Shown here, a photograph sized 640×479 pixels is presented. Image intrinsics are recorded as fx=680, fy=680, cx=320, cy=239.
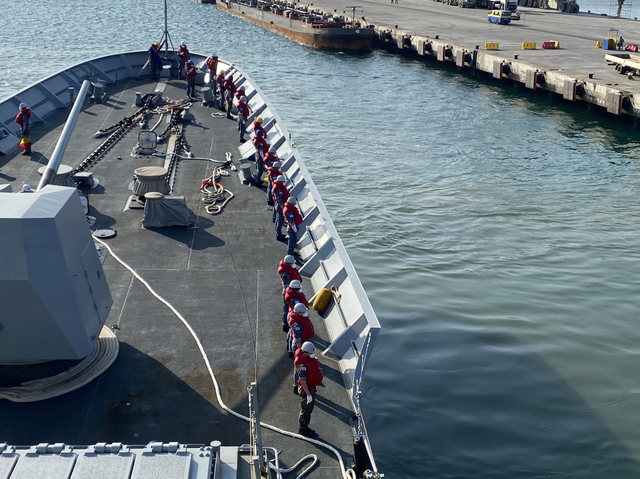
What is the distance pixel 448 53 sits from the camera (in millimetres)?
44500

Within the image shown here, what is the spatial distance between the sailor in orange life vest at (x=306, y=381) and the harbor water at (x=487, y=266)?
17.2 inches

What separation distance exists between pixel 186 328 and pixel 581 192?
18.0 meters

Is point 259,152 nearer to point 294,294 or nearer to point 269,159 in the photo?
point 269,159

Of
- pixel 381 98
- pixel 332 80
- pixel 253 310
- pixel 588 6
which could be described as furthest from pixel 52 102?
pixel 588 6

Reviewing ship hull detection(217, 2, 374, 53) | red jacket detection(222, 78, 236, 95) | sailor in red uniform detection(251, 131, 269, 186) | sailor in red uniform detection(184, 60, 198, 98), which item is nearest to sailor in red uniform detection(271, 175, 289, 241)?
sailor in red uniform detection(251, 131, 269, 186)

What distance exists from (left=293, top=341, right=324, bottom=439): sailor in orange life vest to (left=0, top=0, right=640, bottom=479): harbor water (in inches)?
17.2

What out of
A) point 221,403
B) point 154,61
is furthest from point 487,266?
point 154,61

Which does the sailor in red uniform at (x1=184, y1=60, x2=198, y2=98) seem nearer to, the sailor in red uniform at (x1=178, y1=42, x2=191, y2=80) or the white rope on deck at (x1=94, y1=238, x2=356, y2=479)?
the sailor in red uniform at (x1=178, y1=42, x2=191, y2=80)

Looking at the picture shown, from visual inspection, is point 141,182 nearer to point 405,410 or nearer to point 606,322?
point 405,410

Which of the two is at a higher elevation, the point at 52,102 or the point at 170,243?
the point at 52,102

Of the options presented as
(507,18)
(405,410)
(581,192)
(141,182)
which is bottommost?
(405,410)

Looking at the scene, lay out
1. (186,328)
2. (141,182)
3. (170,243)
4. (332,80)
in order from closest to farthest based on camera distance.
→ (186,328), (170,243), (141,182), (332,80)

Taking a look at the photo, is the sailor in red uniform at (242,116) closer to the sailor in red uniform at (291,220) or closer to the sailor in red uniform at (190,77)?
the sailor in red uniform at (190,77)

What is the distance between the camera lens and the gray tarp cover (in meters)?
11.5
